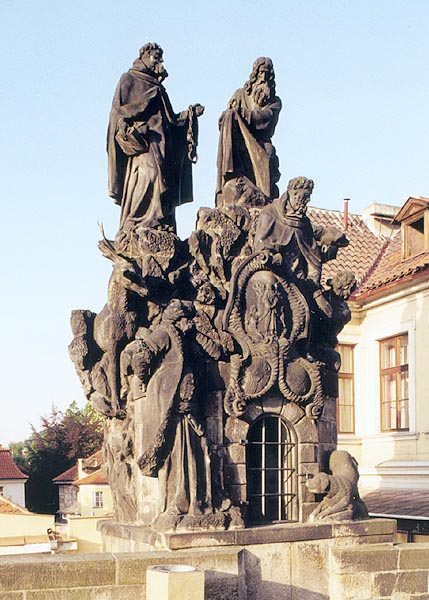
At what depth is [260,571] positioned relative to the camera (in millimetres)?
9508

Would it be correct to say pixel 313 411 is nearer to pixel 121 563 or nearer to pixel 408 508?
pixel 121 563

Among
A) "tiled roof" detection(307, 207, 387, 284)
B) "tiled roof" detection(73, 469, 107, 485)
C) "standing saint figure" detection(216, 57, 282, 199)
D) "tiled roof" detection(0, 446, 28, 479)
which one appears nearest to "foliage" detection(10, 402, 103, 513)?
"tiled roof" detection(0, 446, 28, 479)

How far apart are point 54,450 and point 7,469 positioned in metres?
6.07

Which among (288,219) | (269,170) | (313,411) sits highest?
(269,170)

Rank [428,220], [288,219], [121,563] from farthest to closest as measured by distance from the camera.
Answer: [428,220] → [288,219] → [121,563]

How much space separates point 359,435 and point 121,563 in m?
14.5

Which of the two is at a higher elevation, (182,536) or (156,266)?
(156,266)

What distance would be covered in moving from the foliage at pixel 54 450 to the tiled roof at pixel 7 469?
10.8ft

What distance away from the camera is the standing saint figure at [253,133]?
11430 mm

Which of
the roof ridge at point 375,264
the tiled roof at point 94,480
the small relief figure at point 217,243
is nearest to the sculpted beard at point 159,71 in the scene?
the small relief figure at point 217,243

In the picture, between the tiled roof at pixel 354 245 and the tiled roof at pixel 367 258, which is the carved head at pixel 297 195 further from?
the tiled roof at pixel 354 245

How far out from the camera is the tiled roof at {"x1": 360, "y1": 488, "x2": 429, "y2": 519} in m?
18.1

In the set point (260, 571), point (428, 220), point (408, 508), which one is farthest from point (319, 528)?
point (428, 220)

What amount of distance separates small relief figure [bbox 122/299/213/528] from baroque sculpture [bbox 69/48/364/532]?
1 centimetres
